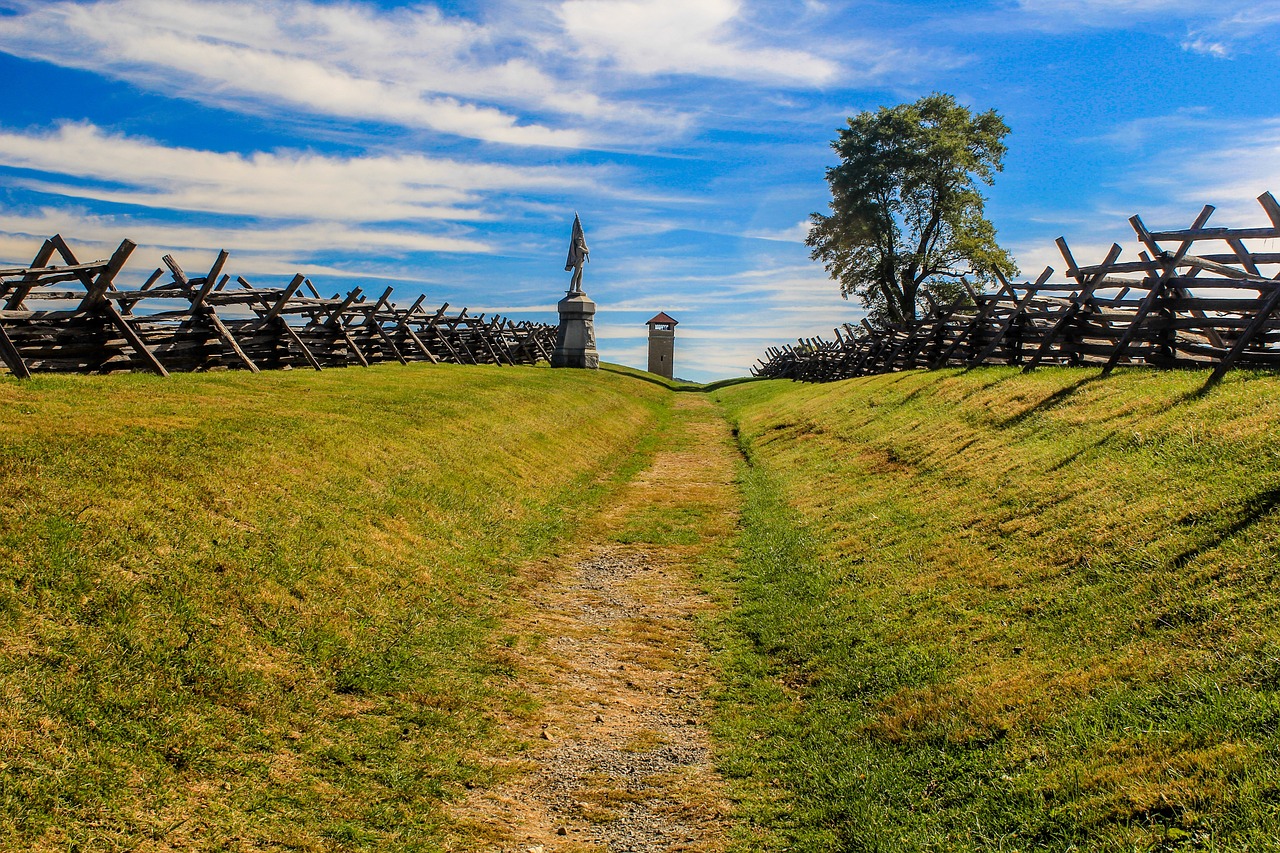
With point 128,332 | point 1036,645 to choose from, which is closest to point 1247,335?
point 1036,645

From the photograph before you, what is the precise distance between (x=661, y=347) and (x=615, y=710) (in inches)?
2456

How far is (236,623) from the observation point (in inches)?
254

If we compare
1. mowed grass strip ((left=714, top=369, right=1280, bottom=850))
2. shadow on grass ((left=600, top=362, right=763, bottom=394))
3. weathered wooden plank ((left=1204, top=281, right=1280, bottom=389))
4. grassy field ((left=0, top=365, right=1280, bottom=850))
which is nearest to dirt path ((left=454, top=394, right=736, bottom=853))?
grassy field ((left=0, top=365, right=1280, bottom=850))

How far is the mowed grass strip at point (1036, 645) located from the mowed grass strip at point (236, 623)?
241 cm

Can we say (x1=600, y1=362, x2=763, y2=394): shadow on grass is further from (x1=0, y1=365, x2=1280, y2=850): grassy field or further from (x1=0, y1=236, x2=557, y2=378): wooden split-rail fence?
(x1=0, y1=365, x2=1280, y2=850): grassy field

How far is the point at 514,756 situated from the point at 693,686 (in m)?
1.81

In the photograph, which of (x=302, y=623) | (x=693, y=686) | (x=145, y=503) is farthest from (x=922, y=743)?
(x=145, y=503)

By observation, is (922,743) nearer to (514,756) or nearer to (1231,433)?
(514,756)

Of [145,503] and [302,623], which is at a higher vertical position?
[145,503]

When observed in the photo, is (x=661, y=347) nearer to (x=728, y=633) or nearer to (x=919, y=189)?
(x=919, y=189)

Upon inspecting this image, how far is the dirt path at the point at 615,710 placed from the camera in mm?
4898

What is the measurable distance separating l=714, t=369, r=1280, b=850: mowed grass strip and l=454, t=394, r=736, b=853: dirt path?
1.31 feet

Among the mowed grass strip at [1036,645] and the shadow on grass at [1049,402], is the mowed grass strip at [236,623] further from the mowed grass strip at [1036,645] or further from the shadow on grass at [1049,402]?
the shadow on grass at [1049,402]

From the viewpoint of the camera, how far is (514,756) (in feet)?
18.6
